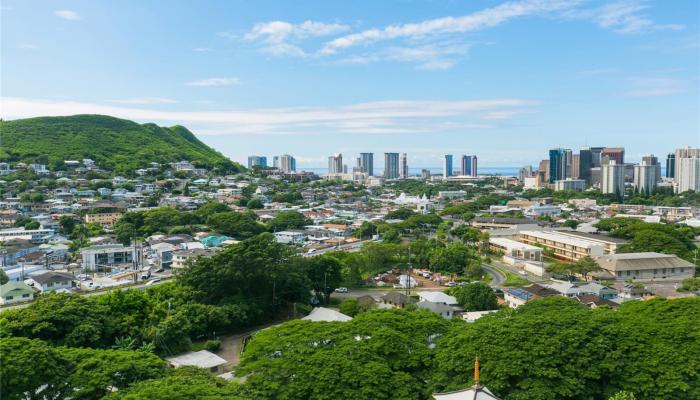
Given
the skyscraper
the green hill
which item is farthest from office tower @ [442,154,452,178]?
the green hill

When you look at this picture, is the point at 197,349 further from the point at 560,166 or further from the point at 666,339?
the point at 560,166

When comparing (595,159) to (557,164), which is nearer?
(557,164)

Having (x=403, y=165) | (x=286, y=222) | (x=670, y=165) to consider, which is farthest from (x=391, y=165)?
(x=286, y=222)

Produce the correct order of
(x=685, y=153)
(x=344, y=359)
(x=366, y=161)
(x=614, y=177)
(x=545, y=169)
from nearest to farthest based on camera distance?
1. (x=344, y=359)
2. (x=614, y=177)
3. (x=685, y=153)
4. (x=545, y=169)
5. (x=366, y=161)

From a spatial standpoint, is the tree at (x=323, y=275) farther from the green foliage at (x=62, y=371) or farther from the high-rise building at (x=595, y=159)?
the high-rise building at (x=595, y=159)

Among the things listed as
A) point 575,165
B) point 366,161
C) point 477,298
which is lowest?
point 477,298

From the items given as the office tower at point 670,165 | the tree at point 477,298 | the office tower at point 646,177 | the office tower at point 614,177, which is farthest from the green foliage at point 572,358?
the office tower at point 670,165

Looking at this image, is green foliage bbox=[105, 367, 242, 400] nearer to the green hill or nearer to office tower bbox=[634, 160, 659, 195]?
the green hill

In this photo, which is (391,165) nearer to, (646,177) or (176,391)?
(646,177)
